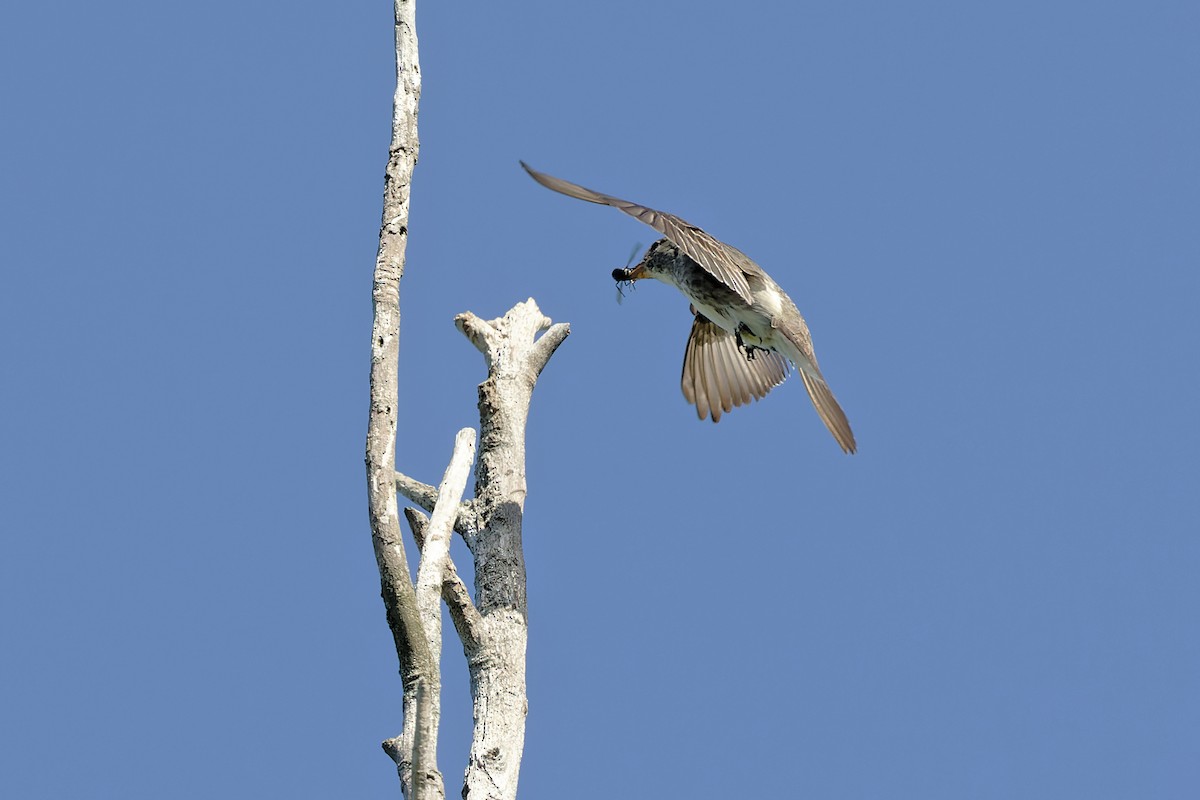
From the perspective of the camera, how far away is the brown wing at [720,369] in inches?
400

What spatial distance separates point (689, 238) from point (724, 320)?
3.78 feet

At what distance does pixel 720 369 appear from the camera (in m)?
10.3

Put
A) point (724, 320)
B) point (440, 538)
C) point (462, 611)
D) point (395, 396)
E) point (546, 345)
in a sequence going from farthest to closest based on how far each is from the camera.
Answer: point (724, 320), point (546, 345), point (462, 611), point (440, 538), point (395, 396)

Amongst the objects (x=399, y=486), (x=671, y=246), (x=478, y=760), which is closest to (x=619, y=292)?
(x=671, y=246)

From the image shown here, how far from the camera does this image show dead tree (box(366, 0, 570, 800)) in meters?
5.68

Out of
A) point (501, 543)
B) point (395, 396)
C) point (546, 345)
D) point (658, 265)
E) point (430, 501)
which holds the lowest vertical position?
point (395, 396)

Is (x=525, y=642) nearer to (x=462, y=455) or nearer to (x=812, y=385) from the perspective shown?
(x=462, y=455)

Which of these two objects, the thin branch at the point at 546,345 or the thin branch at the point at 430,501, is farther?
the thin branch at the point at 546,345

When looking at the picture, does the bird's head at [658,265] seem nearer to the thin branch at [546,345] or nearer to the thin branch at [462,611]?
the thin branch at [546,345]

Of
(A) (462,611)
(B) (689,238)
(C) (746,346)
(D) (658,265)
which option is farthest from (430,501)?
(C) (746,346)

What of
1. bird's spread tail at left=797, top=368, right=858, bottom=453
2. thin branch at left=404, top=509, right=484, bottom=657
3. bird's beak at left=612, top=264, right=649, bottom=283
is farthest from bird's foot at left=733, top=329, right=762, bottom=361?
thin branch at left=404, top=509, right=484, bottom=657

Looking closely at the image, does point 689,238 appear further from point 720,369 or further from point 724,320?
point 720,369

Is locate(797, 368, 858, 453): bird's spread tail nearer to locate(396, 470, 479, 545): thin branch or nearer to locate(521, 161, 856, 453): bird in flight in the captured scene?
locate(521, 161, 856, 453): bird in flight

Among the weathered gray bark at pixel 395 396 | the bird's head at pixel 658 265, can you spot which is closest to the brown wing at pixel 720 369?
the bird's head at pixel 658 265
